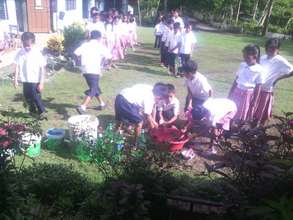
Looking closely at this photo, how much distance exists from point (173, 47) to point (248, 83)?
245 inches

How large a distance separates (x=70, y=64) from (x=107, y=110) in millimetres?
4415

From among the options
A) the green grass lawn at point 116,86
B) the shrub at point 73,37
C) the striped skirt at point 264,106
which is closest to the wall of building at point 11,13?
the green grass lawn at point 116,86

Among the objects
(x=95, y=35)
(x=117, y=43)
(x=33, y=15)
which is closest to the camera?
(x=95, y=35)

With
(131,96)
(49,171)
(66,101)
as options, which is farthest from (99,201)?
(66,101)

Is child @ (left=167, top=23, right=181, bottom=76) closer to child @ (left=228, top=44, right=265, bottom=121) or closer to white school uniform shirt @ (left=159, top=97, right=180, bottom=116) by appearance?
white school uniform shirt @ (left=159, top=97, right=180, bottom=116)

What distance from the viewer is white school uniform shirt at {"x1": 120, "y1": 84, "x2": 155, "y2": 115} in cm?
587

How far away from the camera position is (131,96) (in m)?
6.02

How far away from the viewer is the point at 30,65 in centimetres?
674

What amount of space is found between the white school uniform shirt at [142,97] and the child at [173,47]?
6.17 metres

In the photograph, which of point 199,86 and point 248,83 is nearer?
point 248,83

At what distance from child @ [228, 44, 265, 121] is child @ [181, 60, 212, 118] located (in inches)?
18.2

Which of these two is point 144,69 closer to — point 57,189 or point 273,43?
point 273,43

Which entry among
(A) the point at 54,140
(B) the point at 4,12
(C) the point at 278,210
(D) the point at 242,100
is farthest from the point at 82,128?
(B) the point at 4,12

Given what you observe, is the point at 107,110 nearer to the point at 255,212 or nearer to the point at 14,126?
the point at 14,126
